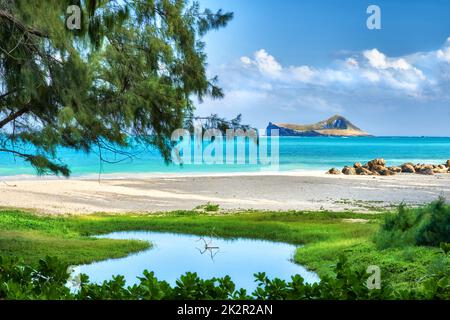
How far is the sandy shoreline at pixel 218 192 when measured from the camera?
8398 millimetres

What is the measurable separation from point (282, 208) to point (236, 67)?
3495mm

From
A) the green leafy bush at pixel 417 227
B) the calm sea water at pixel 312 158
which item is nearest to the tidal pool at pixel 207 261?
the green leafy bush at pixel 417 227

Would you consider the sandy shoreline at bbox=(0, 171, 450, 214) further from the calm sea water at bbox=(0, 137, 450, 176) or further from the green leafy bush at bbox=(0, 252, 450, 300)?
the green leafy bush at bbox=(0, 252, 450, 300)

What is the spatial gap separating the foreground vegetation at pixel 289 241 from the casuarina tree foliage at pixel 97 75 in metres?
0.85

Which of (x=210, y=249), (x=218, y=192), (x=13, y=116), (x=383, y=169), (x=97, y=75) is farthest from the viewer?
(x=383, y=169)

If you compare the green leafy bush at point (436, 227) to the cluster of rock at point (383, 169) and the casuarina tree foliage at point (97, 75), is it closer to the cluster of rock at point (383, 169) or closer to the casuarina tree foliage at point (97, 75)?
the casuarina tree foliage at point (97, 75)

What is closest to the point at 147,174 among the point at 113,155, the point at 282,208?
the point at 282,208

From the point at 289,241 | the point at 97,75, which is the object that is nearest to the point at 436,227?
the point at 289,241

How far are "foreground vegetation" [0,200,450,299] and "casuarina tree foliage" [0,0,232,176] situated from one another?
853 mm

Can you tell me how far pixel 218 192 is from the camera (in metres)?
10.1

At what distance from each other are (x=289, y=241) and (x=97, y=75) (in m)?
2.42

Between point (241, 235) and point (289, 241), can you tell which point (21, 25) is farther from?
point (241, 235)

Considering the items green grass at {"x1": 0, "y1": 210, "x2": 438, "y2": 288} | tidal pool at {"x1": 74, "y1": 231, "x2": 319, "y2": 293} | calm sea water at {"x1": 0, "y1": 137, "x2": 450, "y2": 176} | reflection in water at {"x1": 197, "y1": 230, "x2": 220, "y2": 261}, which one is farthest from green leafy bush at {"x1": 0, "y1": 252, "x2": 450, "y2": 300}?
calm sea water at {"x1": 0, "y1": 137, "x2": 450, "y2": 176}
